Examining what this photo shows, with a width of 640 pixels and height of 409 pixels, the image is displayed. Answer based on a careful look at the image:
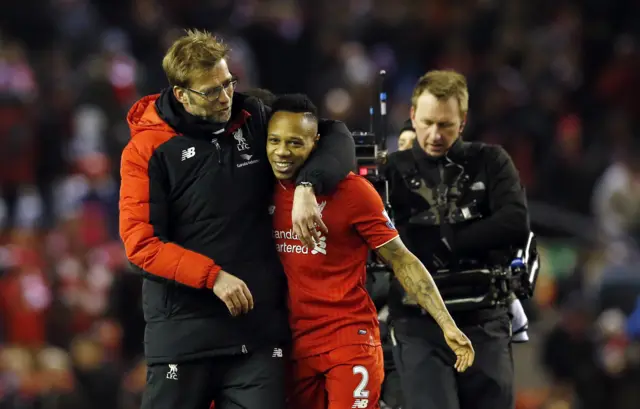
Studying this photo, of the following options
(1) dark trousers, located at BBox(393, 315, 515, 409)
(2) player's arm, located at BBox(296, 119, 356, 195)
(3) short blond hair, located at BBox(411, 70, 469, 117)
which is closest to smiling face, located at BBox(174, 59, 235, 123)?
(2) player's arm, located at BBox(296, 119, 356, 195)

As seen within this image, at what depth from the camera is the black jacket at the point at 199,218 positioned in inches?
203

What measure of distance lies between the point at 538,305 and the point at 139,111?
7004 millimetres

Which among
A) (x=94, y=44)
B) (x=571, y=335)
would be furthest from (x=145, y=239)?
(x=94, y=44)

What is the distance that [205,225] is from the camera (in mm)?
5203

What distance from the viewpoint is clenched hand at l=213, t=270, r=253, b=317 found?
4988 millimetres

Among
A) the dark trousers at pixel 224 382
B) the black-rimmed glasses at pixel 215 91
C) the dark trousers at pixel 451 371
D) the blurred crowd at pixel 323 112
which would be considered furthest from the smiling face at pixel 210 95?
the blurred crowd at pixel 323 112

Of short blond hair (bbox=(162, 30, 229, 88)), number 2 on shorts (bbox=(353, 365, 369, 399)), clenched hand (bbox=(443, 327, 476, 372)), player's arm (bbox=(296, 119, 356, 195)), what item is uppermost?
short blond hair (bbox=(162, 30, 229, 88))

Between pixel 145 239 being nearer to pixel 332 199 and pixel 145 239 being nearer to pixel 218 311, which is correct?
pixel 218 311

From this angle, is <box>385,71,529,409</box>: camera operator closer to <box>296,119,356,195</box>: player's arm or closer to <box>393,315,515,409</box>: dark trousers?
<box>393,315,515,409</box>: dark trousers

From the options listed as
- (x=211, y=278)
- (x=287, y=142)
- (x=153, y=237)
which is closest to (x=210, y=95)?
(x=287, y=142)

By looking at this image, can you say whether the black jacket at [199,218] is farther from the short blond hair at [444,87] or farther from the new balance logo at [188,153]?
the short blond hair at [444,87]

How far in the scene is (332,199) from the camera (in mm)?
5309

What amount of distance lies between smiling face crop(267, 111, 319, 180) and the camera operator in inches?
34.9

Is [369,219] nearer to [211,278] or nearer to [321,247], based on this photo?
[321,247]
